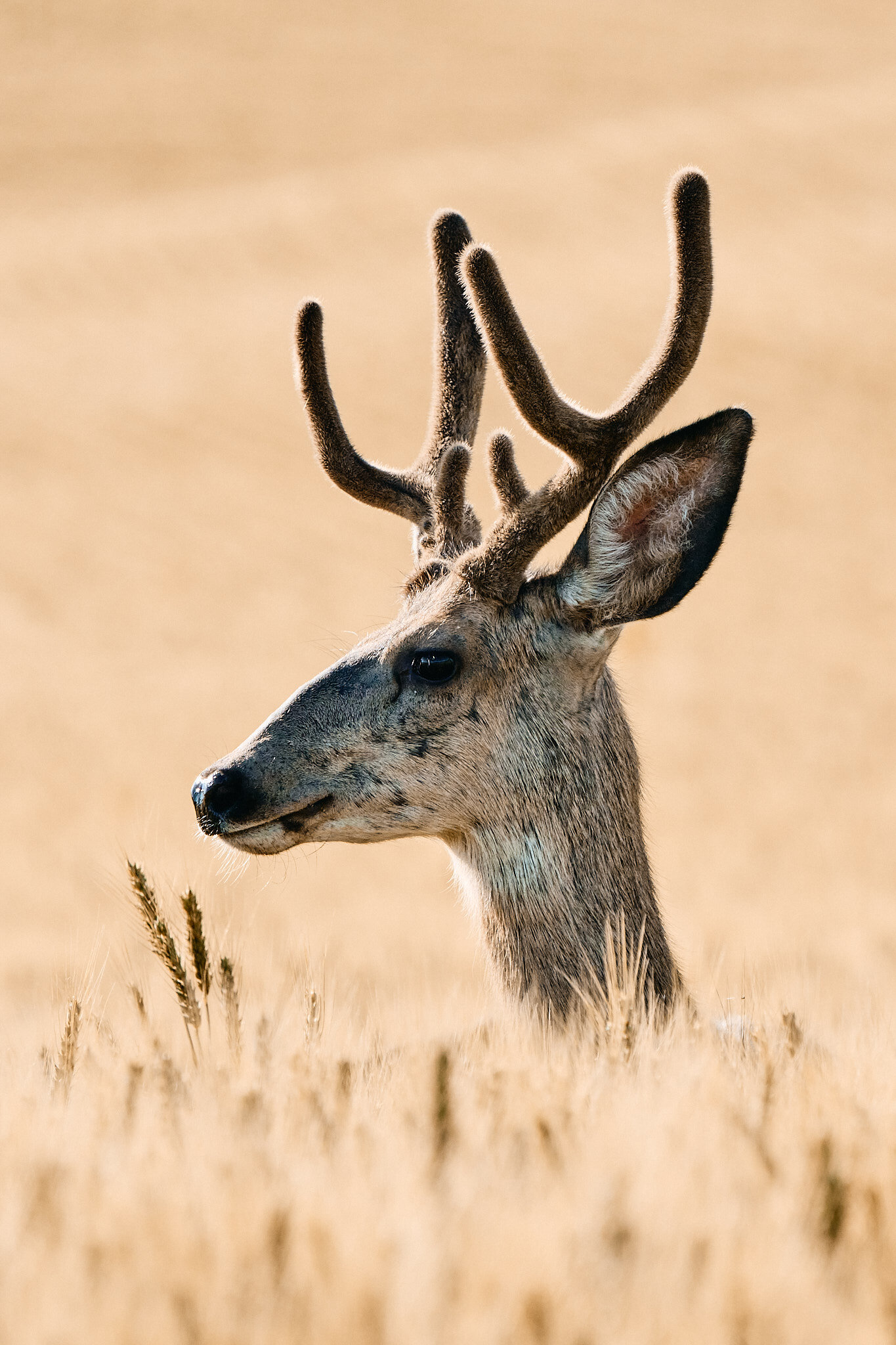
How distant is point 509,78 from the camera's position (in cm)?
5575

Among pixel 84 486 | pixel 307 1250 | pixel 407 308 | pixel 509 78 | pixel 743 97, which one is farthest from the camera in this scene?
pixel 509 78

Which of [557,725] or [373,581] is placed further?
[373,581]

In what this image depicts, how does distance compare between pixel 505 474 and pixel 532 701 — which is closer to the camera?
pixel 532 701

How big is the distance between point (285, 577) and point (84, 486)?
5.84m

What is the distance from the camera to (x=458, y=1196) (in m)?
2.22

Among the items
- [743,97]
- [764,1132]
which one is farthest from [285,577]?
[743,97]

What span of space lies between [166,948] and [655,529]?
2.02 meters

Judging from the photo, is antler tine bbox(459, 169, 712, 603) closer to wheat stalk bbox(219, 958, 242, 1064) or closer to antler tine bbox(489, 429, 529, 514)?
antler tine bbox(489, 429, 529, 514)

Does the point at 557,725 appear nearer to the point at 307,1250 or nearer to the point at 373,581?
the point at 307,1250

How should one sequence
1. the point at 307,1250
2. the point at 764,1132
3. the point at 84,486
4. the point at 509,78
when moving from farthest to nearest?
the point at 509,78 < the point at 84,486 < the point at 764,1132 < the point at 307,1250

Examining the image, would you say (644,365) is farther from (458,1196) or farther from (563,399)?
(458,1196)

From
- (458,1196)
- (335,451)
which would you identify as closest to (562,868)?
(335,451)

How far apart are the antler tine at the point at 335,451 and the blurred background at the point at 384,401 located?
55cm

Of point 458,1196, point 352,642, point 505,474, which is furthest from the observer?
point 352,642
